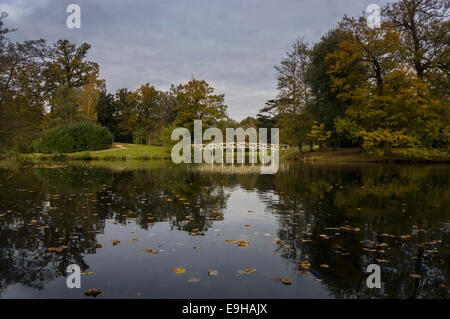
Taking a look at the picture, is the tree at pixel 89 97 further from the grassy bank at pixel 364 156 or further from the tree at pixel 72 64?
the grassy bank at pixel 364 156

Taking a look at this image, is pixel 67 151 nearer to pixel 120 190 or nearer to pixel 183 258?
pixel 120 190

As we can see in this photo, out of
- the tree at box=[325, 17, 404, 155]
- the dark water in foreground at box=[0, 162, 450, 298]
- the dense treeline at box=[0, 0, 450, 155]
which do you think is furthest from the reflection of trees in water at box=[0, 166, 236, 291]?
the tree at box=[325, 17, 404, 155]

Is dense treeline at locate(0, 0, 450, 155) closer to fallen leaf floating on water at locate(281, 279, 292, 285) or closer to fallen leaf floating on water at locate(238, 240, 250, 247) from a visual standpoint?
fallen leaf floating on water at locate(238, 240, 250, 247)

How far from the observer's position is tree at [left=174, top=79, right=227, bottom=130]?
4028 centimetres

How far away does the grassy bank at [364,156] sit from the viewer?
80.5 ft

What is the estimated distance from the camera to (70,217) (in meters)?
6.09

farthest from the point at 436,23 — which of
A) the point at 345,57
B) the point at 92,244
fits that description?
the point at 92,244

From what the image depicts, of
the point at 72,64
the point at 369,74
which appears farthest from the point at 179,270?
the point at 72,64

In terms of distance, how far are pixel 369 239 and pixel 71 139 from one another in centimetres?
3600

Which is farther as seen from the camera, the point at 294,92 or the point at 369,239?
the point at 294,92

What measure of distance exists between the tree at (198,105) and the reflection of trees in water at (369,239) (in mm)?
32685

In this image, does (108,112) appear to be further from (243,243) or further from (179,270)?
(179,270)

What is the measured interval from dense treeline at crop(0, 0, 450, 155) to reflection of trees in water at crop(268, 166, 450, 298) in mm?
12719

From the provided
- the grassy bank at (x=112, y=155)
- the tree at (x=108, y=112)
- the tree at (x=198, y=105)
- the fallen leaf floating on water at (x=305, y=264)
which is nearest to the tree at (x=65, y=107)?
the grassy bank at (x=112, y=155)
